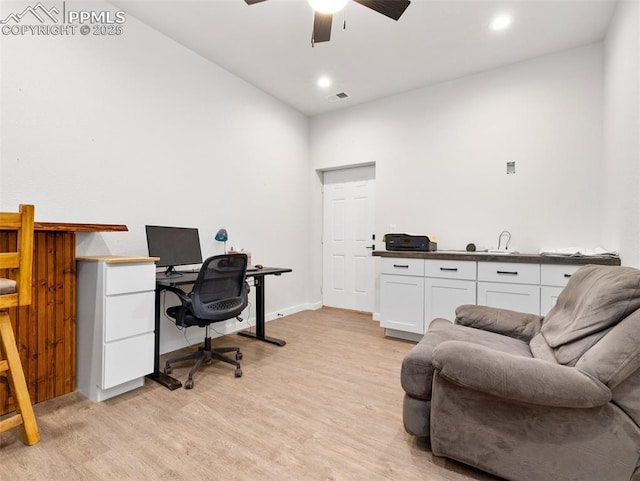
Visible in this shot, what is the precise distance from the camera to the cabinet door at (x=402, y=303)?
3.28m

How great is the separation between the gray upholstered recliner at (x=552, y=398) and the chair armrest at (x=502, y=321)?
0.41 metres

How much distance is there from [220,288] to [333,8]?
2.06 m

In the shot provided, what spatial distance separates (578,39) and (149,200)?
4.28 m

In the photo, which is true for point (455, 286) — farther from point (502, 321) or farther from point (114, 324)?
point (114, 324)

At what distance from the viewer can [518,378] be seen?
125 cm

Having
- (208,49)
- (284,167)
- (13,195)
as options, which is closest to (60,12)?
(208,49)

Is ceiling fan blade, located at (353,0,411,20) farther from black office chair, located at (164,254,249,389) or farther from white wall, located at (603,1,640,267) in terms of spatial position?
black office chair, located at (164,254,249,389)

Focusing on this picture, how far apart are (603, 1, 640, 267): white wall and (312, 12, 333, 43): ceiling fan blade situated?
6.44 ft

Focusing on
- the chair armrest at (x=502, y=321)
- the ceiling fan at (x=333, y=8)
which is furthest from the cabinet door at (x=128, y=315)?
the chair armrest at (x=502, y=321)

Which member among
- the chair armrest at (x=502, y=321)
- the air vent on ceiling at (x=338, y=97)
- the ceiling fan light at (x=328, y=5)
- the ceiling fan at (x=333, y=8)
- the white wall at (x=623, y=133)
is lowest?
the chair armrest at (x=502, y=321)

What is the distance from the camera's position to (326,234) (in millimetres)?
4863

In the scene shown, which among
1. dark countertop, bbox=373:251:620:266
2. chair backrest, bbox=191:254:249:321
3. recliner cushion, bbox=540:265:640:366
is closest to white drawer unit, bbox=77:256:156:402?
chair backrest, bbox=191:254:249:321

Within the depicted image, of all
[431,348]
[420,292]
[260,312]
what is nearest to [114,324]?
[260,312]

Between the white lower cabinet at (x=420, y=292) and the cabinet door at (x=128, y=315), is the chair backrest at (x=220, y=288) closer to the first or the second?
the cabinet door at (x=128, y=315)
